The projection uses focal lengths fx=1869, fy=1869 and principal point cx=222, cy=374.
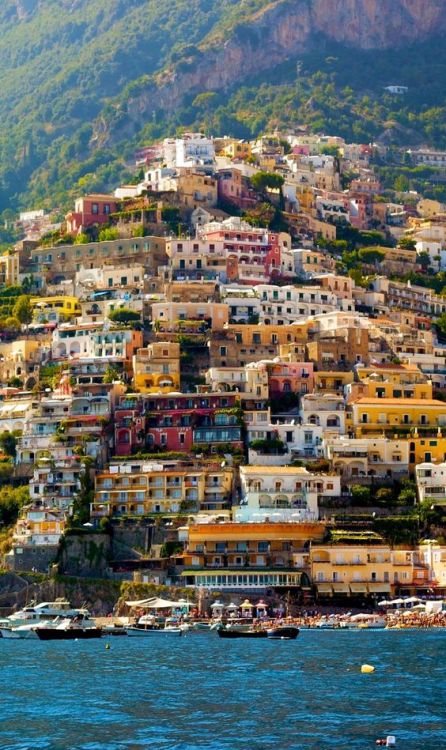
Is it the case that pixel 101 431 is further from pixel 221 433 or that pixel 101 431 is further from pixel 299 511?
pixel 299 511

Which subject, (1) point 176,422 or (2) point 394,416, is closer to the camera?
(1) point 176,422

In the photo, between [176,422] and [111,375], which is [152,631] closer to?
[176,422]

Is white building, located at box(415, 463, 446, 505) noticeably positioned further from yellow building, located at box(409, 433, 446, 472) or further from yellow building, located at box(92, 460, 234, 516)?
yellow building, located at box(92, 460, 234, 516)

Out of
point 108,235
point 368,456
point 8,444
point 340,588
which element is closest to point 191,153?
point 108,235

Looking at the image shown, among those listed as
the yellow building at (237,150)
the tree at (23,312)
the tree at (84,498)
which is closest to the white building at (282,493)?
the tree at (84,498)

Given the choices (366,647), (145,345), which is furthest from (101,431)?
(366,647)

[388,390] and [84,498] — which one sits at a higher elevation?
[388,390]
